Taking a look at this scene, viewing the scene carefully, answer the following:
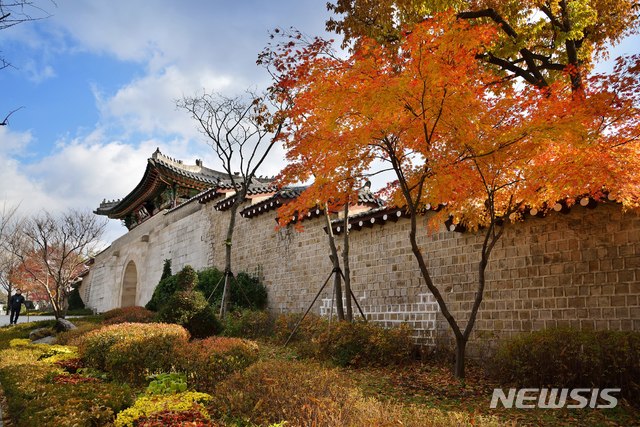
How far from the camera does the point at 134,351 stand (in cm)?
778

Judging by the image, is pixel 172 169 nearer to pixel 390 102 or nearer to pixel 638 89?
pixel 390 102

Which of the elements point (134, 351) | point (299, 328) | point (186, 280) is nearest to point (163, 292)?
point (186, 280)

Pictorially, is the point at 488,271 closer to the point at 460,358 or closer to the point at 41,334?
the point at 460,358

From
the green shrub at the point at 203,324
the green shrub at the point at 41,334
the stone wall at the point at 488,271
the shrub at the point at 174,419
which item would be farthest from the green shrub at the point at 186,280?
the shrub at the point at 174,419

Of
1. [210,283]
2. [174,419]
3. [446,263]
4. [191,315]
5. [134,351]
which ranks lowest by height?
[174,419]

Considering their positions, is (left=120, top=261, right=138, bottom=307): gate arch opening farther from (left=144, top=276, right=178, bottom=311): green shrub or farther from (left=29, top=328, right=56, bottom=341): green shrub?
(left=29, top=328, right=56, bottom=341): green shrub

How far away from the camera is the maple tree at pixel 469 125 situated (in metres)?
6.57

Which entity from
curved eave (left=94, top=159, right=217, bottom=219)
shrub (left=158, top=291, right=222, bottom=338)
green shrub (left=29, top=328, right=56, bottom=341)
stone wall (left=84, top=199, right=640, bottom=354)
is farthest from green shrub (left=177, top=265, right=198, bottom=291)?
curved eave (left=94, top=159, right=217, bottom=219)

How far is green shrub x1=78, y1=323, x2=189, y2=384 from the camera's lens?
762cm

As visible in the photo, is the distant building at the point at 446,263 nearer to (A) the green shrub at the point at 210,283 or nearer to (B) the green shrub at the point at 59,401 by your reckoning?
(A) the green shrub at the point at 210,283

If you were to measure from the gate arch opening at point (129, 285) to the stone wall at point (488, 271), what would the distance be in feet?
41.7

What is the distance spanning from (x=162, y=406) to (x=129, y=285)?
22.9 metres

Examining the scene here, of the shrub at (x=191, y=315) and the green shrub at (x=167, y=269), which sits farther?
the green shrub at (x=167, y=269)

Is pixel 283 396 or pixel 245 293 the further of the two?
pixel 245 293
